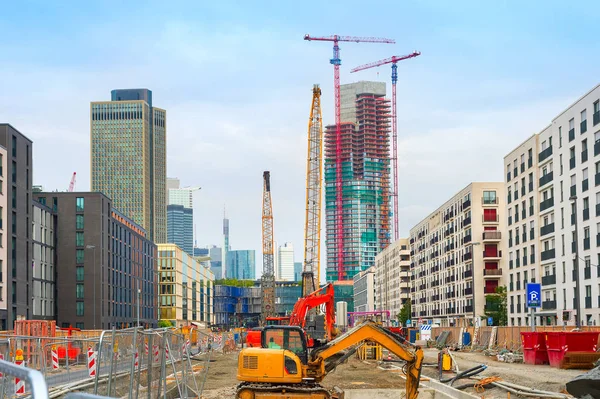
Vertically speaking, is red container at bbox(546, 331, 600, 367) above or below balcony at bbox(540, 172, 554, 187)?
below

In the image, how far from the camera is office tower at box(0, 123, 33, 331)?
250 ft

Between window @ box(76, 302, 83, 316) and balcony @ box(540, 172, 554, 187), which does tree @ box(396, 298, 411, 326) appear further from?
balcony @ box(540, 172, 554, 187)

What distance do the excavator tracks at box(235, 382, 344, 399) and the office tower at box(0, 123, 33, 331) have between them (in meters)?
60.0

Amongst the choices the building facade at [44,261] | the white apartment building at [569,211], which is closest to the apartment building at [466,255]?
the white apartment building at [569,211]

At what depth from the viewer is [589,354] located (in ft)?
117

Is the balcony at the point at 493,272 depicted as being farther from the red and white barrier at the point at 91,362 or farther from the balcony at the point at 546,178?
the red and white barrier at the point at 91,362

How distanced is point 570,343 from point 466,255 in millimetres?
73682

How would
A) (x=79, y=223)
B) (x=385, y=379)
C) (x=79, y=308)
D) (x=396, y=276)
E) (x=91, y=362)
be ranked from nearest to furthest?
(x=91, y=362) < (x=385, y=379) < (x=79, y=308) < (x=79, y=223) < (x=396, y=276)

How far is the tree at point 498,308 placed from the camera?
317 feet

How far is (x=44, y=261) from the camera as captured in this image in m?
104

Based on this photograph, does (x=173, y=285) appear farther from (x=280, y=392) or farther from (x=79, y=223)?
(x=280, y=392)

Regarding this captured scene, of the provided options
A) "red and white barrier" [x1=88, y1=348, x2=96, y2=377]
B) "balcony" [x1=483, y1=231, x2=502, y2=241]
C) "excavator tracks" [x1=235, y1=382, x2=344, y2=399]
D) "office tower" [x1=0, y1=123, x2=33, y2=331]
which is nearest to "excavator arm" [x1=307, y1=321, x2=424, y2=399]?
"excavator tracks" [x1=235, y1=382, x2=344, y2=399]

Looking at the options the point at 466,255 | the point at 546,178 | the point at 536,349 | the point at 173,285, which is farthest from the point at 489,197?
the point at 173,285

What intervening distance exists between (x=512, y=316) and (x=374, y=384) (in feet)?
213
